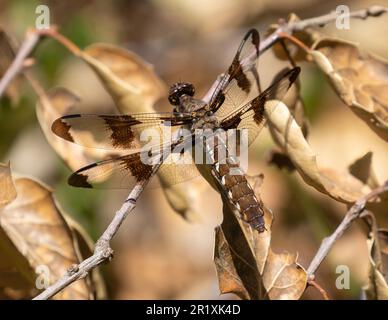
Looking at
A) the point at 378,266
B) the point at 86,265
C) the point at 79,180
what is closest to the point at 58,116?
the point at 79,180

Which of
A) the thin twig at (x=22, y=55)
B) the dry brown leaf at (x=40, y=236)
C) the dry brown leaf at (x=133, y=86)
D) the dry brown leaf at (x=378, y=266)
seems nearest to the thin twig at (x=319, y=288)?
the dry brown leaf at (x=378, y=266)

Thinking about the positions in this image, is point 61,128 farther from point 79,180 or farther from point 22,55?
point 22,55

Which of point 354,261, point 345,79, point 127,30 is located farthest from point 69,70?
point 345,79

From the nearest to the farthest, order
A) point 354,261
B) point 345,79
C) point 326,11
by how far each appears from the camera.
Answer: point 345,79 < point 354,261 < point 326,11

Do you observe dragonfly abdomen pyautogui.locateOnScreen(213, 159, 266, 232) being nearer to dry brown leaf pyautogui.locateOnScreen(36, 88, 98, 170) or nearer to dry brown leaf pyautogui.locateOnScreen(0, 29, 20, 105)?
dry brown leaf pyautogui.locateOnScreen(36, 88, 98, 170)
